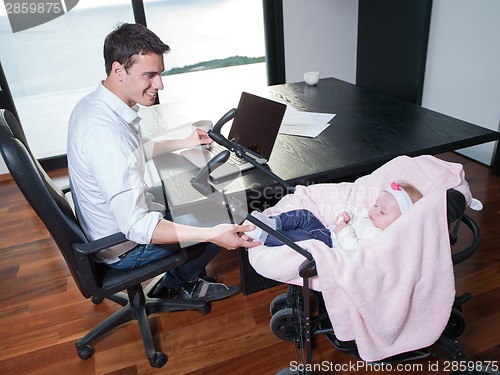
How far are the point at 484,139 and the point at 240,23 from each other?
8.92 feet

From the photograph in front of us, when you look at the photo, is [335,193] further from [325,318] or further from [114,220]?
[114,220]

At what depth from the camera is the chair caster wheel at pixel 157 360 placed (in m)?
1.66

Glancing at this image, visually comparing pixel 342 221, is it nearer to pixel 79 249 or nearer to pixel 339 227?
pixel 339 227

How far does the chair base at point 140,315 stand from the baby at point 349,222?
2.22 feet

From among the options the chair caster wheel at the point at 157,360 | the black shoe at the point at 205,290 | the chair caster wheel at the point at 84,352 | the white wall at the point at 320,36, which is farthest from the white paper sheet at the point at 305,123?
the white wall at the point at 320,36

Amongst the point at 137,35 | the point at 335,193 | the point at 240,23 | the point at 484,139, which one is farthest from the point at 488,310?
the point at 240,23

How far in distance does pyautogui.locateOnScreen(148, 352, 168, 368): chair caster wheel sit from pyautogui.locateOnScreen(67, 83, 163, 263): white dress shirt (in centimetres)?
59

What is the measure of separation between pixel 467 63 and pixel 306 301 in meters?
2.45

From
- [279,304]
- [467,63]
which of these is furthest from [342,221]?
[467,63]

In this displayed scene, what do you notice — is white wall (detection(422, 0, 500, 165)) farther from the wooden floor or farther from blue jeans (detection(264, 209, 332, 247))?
blue jeans (detection(264, 209, 332, 247))

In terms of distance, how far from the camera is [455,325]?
5.21 feet

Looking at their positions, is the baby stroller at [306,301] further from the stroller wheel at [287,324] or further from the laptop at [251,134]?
the laptop at [251,134]

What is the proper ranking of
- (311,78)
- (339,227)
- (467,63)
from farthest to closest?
(467,63) < (311,78) < (339,227)

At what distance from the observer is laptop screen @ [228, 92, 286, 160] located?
61.4 inches
